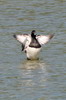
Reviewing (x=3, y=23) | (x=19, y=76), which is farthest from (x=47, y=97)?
(x=3, y=23)

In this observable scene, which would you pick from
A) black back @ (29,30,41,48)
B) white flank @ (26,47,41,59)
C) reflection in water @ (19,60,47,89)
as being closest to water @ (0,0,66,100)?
reflection in water @ (19,60,47,89)

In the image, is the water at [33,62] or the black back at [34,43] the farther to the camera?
the black back at [34,43]

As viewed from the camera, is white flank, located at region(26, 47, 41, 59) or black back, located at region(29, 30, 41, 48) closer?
white flank, located at region(26, 47, 41, 59)

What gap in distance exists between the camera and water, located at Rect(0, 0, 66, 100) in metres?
15.0

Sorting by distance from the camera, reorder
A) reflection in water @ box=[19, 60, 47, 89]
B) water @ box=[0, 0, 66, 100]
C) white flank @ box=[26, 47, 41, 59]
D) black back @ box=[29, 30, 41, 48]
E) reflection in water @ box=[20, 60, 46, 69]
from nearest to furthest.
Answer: water @ box=[0, 0, 66, 100]
reflection in water @ box=[19, 60, 47, 89]
reflection in water @ box=[20, 60, 46, 69]
white flank @ box=[26, 47, 41, 59]
black back @ box=[29, 30, 41, 48]

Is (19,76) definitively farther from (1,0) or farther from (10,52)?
(1,0)

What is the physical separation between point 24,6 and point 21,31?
182 inches

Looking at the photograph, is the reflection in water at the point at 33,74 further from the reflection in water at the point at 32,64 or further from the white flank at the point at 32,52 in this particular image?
the white flank at the point at 32,52

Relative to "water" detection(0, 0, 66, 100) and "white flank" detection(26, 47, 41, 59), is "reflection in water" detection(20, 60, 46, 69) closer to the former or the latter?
"water" detection(0, 0, 66, 100)

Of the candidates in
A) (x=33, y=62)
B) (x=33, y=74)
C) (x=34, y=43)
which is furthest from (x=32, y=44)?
(x=33, y=74)

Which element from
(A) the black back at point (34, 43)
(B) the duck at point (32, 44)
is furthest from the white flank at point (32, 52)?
(A) the black back at point (34, 43)

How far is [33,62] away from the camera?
18891 millimetres

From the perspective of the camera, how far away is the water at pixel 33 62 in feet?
49.2

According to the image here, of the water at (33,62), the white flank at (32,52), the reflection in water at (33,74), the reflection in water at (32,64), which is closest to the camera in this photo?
the water at (33,62)
